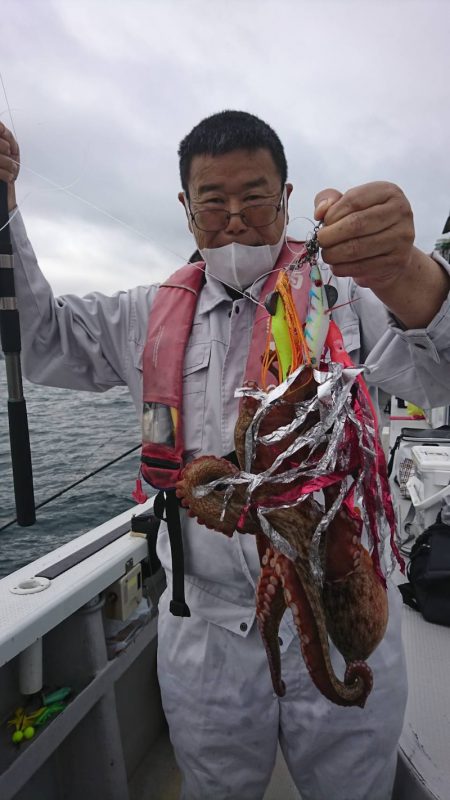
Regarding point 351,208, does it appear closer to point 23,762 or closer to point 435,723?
point 23,762

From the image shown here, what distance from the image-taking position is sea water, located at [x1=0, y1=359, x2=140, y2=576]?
8.27 metres

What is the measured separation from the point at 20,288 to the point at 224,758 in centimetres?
243

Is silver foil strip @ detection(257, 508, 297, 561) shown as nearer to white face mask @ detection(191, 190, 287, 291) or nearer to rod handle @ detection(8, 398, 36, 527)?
white face mask @ detection(191, 190, 287, 291)

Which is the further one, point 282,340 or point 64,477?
point 64,477

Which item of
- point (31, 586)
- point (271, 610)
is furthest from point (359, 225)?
point (31, 586)

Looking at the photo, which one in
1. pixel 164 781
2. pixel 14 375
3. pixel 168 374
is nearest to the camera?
pixel 168 374

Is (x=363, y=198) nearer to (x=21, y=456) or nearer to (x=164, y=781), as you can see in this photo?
(x=21, y=456)

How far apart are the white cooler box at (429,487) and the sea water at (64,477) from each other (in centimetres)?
343

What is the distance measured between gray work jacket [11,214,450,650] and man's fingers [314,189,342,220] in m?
0.56

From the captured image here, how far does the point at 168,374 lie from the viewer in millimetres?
2311

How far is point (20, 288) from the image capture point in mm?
2428

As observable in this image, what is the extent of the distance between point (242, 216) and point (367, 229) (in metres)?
0.75

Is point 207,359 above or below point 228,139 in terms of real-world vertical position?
below

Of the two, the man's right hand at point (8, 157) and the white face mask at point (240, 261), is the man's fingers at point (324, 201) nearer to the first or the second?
the white face mask at point (240, 261)
